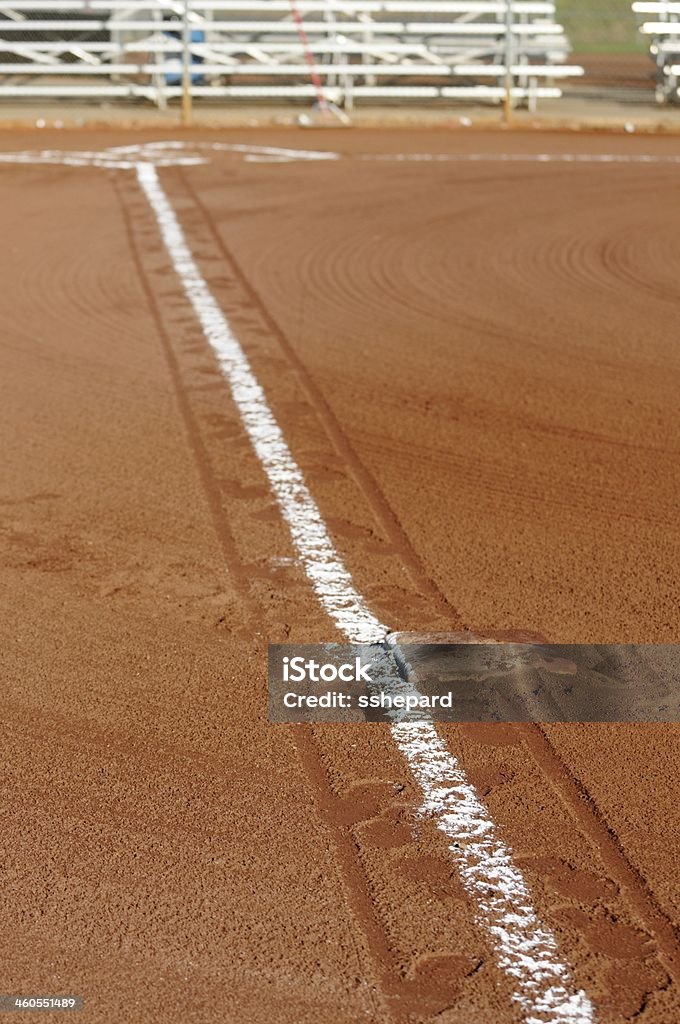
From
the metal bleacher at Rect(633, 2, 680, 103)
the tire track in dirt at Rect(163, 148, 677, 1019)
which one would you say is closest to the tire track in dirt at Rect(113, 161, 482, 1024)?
the tire track in dirt at Rect(163, 148, 677, 1019)

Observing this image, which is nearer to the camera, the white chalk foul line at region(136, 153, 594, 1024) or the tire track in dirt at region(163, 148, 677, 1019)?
the white chalk foul line at region(136, 153, 594, 1024)

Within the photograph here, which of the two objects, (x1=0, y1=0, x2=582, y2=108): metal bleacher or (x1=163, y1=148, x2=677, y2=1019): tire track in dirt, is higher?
(x1=0, y1=0, x2=582, y2=108): metal bleacher

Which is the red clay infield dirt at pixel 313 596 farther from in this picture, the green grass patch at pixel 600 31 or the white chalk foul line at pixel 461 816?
the green grass patch at pixel 600 31

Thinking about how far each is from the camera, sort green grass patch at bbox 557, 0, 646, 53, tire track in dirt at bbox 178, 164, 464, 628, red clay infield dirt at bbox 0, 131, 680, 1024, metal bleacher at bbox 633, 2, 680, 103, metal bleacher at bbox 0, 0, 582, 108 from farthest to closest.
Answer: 1. green grass patch at bbox 557, 0, 646, 53
2. metal bleacher at bbox 633, 2, 680, 103
3. metal bleacher at bbox 0, 0, 582, 108
4. tire track in dirt at bbox 178, 164, 464, 628
5. red clay infield dirt at bbox 0, 131, 680, 1024

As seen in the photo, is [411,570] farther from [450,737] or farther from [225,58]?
[225,58]

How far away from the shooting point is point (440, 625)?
4.89m

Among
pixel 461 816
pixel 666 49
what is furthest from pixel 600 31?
pixel 461 816

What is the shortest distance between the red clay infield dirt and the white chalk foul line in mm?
44

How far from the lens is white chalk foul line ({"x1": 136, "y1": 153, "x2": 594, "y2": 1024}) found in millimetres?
3180

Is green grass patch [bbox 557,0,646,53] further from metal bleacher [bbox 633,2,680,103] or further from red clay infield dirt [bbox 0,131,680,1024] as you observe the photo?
red clay infield dirt [bbox 0,131,680,1024]

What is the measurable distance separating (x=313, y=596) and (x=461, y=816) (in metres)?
1.47

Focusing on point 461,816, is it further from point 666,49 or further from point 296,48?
point 666,49

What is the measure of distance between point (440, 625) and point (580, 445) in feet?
7.10

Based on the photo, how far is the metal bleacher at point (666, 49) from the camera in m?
21.1
